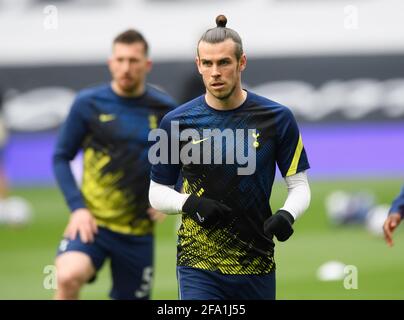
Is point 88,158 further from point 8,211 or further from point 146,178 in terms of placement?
point 8,211

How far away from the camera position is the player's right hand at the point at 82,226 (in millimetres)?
8359

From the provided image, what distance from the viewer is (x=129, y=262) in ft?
28.9

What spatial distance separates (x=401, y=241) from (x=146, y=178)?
6.09 m

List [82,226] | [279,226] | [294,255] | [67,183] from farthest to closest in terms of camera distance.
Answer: [294,255] → [67,183] → [82,226] → [279,226]

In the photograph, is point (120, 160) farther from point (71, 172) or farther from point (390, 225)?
point (390, 225)

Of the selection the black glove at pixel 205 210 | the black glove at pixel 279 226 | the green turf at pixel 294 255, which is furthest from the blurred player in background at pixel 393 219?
the green turf at pixel 294 255

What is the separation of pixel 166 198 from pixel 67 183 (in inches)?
78.8

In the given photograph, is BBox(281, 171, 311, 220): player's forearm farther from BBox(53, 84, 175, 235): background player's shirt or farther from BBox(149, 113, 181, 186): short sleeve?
BBox(53, 84, 175, 235): background player's shirt

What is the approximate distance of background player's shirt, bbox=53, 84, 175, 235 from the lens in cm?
873

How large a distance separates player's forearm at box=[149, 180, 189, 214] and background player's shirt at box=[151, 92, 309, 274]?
0.08 m

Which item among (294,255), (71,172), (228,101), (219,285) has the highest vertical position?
(294,255)

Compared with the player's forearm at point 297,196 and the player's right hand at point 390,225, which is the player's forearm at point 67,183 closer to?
the player's forearm at point 297,196

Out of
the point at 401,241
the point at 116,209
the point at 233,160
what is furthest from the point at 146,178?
the point at 401,241

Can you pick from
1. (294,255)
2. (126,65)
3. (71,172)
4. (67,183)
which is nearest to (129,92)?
(126,65)
